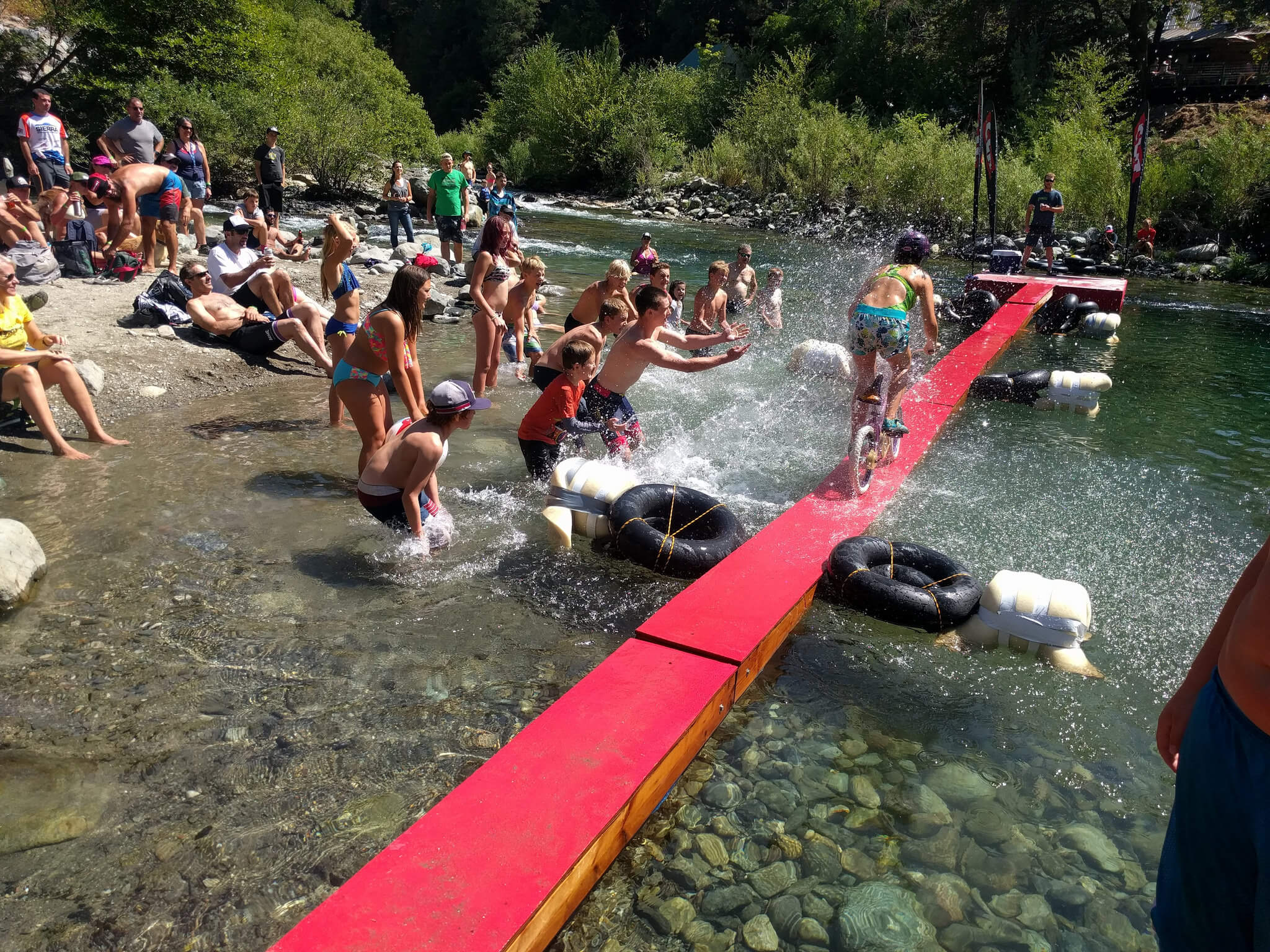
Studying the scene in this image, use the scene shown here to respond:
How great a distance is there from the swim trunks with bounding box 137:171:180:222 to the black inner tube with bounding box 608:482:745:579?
28.6ft

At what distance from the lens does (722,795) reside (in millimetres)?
3584

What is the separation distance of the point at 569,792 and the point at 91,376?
22.7 ft

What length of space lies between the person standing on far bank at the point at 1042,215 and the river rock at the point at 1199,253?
5945 millimetres

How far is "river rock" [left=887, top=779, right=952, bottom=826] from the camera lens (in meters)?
3.52

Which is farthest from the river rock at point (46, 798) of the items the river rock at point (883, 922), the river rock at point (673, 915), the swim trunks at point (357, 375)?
the swim trunks at point (357, 375)

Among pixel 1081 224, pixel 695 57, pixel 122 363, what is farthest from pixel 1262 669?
pixel 695 57

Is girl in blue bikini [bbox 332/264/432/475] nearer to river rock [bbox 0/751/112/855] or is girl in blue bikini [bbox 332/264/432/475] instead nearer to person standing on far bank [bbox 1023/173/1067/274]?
river rock [bbox 0/751/112/855]

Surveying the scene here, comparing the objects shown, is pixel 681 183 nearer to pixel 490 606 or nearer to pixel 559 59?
pixel 559 59

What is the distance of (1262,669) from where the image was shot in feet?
5.46

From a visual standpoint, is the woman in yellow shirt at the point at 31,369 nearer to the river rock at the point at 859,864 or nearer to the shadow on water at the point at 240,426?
the shadow on water at the point at 240,426

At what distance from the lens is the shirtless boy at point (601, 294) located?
8047 millimetres

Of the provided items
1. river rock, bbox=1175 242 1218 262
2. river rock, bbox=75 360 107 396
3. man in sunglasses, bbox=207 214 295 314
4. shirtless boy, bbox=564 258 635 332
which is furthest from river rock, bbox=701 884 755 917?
river rock, bbox=1175 242 1218 262

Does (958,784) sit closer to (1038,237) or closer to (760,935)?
(760,935)

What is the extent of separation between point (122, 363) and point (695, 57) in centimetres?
5890
